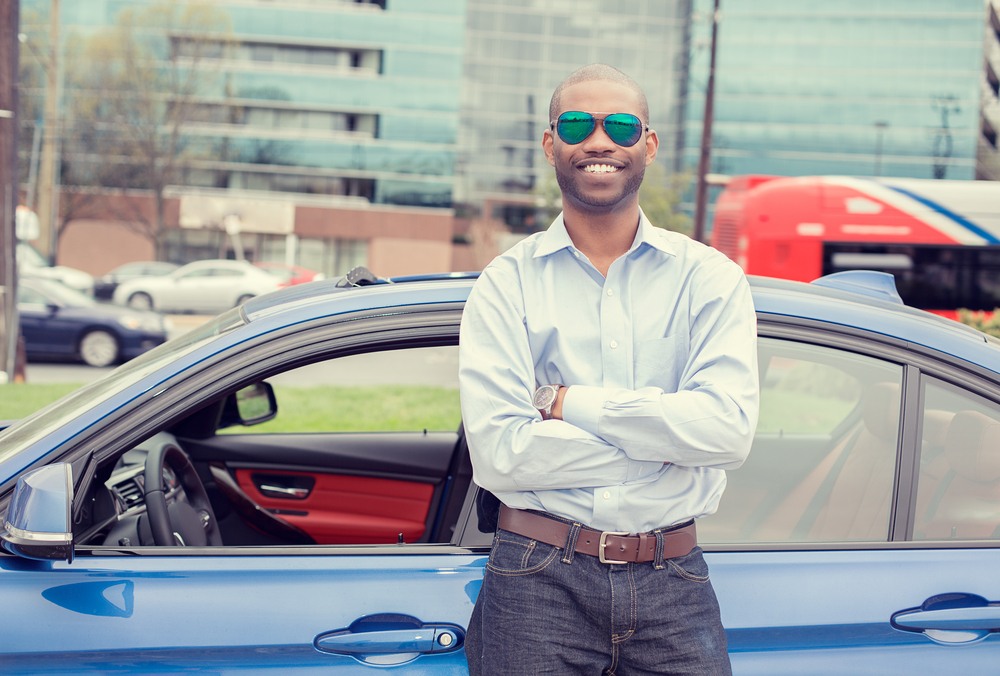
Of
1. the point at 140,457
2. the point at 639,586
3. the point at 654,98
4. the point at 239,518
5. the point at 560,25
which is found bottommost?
the point at 239,518

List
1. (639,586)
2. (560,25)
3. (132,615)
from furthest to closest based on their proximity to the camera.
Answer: (560,25) → (132,615) → (639,586)

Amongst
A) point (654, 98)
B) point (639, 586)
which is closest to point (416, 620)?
point (639, 586)

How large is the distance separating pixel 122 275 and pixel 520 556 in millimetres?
28421

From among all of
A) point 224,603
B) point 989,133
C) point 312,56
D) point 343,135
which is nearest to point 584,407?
point 224,603

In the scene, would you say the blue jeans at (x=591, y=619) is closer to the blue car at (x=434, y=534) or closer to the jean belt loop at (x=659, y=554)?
the jean belt loop at (x=659, y=554)

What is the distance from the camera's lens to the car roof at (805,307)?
177cm

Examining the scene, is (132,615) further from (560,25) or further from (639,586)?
(560,25)

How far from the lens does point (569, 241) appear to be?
62.4 inches

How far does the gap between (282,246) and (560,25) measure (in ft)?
72.6

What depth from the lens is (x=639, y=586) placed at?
1.39m

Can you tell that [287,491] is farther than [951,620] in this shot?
Yes

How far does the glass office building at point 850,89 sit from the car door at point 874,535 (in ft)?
152

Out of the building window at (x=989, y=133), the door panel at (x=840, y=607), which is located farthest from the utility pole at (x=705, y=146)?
the building window at (x=989, y=133)

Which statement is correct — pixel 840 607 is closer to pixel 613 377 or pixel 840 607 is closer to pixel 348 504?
pixel 613 377
